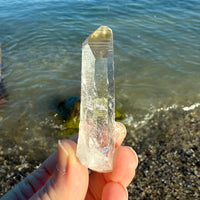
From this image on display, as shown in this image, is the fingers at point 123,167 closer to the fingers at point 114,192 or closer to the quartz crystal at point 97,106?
the fingers at point 114,192

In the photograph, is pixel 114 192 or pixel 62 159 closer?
pixel 62 159

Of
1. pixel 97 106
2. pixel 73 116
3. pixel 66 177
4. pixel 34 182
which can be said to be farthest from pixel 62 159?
pixel 73 116

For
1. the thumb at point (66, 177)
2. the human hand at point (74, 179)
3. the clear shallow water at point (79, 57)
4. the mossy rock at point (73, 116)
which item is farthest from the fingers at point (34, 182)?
the mossy rock at point (73, 116)

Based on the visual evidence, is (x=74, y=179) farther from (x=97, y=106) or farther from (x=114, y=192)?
(x=97, y=106)

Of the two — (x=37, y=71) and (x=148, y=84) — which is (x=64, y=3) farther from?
(x=148, y=84)

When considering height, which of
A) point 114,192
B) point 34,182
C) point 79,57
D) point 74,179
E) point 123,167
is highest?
point 74,179

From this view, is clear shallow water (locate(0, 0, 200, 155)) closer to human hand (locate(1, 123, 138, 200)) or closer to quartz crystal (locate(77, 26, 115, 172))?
human hand (locate(1, 123, 138, 200))

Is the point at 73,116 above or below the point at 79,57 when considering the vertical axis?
below
